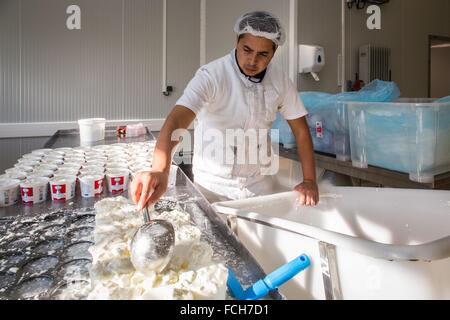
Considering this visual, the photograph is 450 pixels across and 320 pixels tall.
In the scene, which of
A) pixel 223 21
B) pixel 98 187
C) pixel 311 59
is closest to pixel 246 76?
pixel 98 187

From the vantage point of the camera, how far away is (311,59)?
3.02 metres

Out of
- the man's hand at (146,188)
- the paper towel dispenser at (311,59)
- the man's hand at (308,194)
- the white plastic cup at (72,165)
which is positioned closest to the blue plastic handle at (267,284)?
the man's hand at (146,188)

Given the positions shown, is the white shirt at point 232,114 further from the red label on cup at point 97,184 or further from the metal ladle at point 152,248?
the metal ladle at point 152,248

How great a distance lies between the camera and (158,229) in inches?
29.9

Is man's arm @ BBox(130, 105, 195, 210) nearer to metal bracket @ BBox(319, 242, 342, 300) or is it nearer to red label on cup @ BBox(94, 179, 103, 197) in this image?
red label on cup @ BBox(94, 179, 103, 197)

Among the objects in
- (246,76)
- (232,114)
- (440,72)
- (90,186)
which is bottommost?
(90,186)

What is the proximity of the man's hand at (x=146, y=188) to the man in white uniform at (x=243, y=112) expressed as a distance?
18.5 inches

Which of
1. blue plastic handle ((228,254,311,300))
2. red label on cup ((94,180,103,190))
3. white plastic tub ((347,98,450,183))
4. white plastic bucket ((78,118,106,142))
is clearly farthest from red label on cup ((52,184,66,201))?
white plastic tub ((347,98,450,183))

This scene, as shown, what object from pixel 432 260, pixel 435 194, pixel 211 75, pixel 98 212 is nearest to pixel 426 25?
pixel 435 194

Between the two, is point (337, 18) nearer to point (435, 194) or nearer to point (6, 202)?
point (435, 194)

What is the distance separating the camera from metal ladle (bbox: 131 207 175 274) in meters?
0.70

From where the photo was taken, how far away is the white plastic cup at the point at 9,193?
1150 millimetres

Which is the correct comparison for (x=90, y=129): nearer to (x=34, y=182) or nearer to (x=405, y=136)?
(x=34, y=182)

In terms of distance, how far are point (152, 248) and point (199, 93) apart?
2.88 feet
